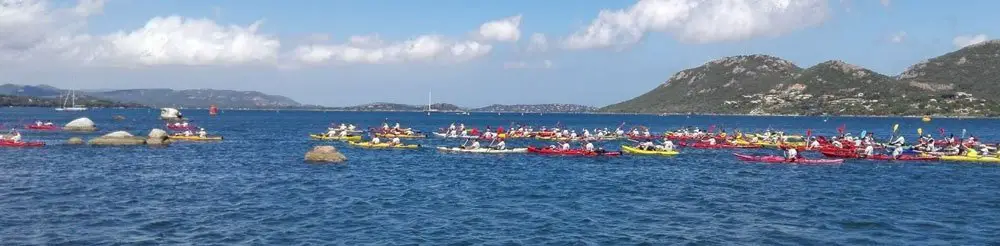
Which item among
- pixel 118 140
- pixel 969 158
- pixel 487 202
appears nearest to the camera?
pixel 487 202

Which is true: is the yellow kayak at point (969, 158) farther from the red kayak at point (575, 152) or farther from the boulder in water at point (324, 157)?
the boulder in water at point (324, 157)

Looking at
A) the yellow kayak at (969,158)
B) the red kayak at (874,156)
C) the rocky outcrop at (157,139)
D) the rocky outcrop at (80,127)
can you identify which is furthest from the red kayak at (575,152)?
the rocky outcrop at (80,127)

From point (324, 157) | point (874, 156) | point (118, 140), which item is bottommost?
point (118, 140)

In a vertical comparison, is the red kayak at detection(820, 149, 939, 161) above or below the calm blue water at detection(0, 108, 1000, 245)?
above

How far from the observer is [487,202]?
38.7m

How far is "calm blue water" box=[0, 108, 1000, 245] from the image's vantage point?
29.2 meters

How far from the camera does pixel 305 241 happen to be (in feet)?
90.6

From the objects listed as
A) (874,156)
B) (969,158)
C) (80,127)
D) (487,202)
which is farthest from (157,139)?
(969,158)

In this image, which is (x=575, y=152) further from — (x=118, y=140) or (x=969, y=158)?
(x=118, y=140)

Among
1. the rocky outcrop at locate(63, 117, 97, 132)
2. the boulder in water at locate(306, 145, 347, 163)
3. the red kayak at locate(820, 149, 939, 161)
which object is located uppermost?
the red kayak at locate(820, 149, 939, 161)

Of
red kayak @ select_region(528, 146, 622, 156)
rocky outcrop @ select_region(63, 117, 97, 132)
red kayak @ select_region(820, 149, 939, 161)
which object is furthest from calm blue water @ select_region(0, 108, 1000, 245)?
rocky outcrop @ select_region(63, 117, 97, 132)

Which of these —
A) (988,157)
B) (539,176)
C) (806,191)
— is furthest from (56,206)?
(988,157)

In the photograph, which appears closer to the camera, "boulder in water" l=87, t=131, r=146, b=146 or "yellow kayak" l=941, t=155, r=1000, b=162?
"yellow kayak" l=941, t=155, r=1000, b=162

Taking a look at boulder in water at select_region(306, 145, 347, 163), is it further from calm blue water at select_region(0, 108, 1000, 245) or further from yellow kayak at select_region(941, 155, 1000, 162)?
yellow kayak at select_region(941, 155, 1000, 162)
